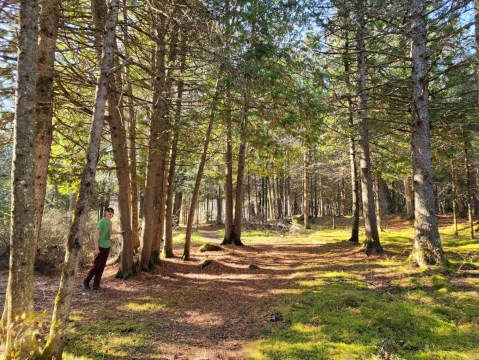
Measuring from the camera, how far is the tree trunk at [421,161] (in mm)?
7641

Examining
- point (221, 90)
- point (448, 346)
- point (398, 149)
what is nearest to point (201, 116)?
point (221, 90)

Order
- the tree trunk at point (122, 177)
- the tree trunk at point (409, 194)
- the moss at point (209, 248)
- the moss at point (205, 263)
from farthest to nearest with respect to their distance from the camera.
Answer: the tree trunk at point (409, 194)
the moss at point (209, 248)
the moss at point (205, 263)
the tree trunk at point (122, 177)

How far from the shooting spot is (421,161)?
7902mm

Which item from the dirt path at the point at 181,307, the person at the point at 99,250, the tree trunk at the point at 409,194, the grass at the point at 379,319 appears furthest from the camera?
the tree trunk at the point at 409,194

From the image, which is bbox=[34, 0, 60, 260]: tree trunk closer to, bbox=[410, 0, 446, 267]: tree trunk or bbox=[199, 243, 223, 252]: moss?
bbox=[199, 243, 223, 252]: moss

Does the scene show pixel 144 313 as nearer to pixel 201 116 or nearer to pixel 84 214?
pixel 84 214

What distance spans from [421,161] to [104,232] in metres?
8.10

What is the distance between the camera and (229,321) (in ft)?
17.8

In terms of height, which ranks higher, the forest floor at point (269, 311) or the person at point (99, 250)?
the person at point (99, 250)

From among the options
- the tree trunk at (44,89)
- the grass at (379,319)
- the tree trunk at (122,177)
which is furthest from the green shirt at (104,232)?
the grass at (379,319)

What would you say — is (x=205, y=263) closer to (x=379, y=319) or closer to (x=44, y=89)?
(x=379, y=319)

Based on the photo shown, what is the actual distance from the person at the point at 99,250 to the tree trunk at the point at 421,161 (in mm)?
7678

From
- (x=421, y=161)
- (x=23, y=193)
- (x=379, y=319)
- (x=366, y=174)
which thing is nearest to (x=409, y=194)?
(x=366, y=174)

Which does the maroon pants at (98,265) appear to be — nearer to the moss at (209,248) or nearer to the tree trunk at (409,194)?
the moss at (209,248)
